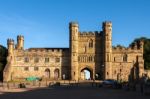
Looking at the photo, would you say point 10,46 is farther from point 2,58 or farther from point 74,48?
point 74,48

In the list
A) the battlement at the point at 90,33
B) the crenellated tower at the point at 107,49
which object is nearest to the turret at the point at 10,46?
the battlement at the point at 90,33

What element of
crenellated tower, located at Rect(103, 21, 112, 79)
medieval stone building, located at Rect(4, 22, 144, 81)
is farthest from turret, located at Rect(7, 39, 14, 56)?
crenellated tower, located at Rect(103, 21, 112, 79)

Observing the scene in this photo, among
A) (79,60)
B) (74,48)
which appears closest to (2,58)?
(74,48)

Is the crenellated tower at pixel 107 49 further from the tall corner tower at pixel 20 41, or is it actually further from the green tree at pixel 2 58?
the green tree at pixel 2 58

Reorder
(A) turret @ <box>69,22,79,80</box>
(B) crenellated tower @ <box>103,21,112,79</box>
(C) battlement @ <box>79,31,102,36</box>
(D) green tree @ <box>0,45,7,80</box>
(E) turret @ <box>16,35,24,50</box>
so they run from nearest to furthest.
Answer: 1. (B) crenellated tower @ <box>103,21,112,79</box>
2. (A) turret @ <box>69,22,79,80</box>
3. (C) battlement @ <box>79,31,102,36</box>
4. (D) green tree @ <box>0,45,7,80</box>
5. (E) turret @ <box>16,35,24,50</box>

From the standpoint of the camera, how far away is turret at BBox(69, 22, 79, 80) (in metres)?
101

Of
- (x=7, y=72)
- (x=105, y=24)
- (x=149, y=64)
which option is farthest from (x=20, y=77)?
(x=149, y=64)

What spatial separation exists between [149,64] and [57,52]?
24843mm

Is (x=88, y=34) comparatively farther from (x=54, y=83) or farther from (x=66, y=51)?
(x=54, y=83)

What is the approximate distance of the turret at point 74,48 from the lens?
3989 inches

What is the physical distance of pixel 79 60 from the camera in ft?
339

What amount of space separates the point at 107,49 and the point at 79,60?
728 cm

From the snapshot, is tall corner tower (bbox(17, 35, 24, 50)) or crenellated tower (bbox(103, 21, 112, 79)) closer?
crenellated tower (bbox(103, 21, 112, 79))

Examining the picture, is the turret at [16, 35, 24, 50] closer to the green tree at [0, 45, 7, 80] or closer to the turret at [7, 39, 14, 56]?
the green tree at [0, 45, 7, 80]
